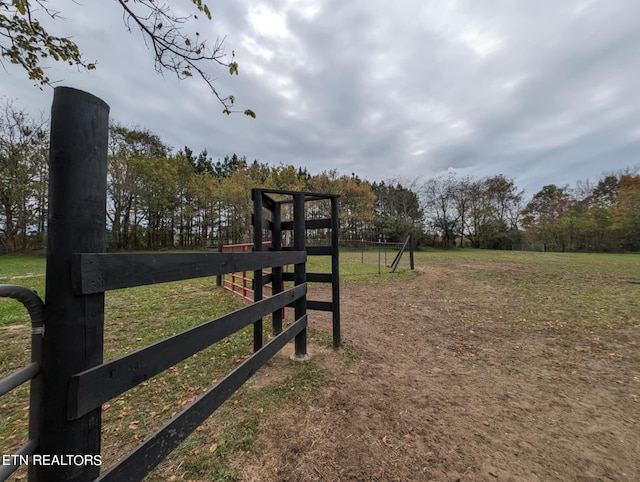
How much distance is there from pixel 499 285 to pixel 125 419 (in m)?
8.66

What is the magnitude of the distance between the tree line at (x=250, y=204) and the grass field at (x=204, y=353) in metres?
13.7

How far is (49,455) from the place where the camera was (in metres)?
0.78

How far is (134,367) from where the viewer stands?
99 centimetres

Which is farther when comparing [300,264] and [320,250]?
[320,250]

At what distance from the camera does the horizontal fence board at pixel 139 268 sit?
2.76 feet

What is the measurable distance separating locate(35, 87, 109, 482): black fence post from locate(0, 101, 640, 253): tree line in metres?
19.7

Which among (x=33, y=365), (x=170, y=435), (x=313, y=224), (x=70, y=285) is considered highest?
(x=313, y=224)

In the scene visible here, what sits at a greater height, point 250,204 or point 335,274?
point 250,204

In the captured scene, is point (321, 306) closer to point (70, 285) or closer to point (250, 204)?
point (70, 285)

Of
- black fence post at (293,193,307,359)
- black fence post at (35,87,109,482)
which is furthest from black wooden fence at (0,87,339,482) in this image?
black fence post at (293,193,307,359)

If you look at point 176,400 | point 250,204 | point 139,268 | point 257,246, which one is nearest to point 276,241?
point 257,246

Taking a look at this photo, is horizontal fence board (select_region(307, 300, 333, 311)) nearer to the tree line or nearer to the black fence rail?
the black fence rail

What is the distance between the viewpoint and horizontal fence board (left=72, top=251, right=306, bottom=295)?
2.76ft

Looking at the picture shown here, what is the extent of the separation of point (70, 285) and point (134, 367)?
1.23 ft
